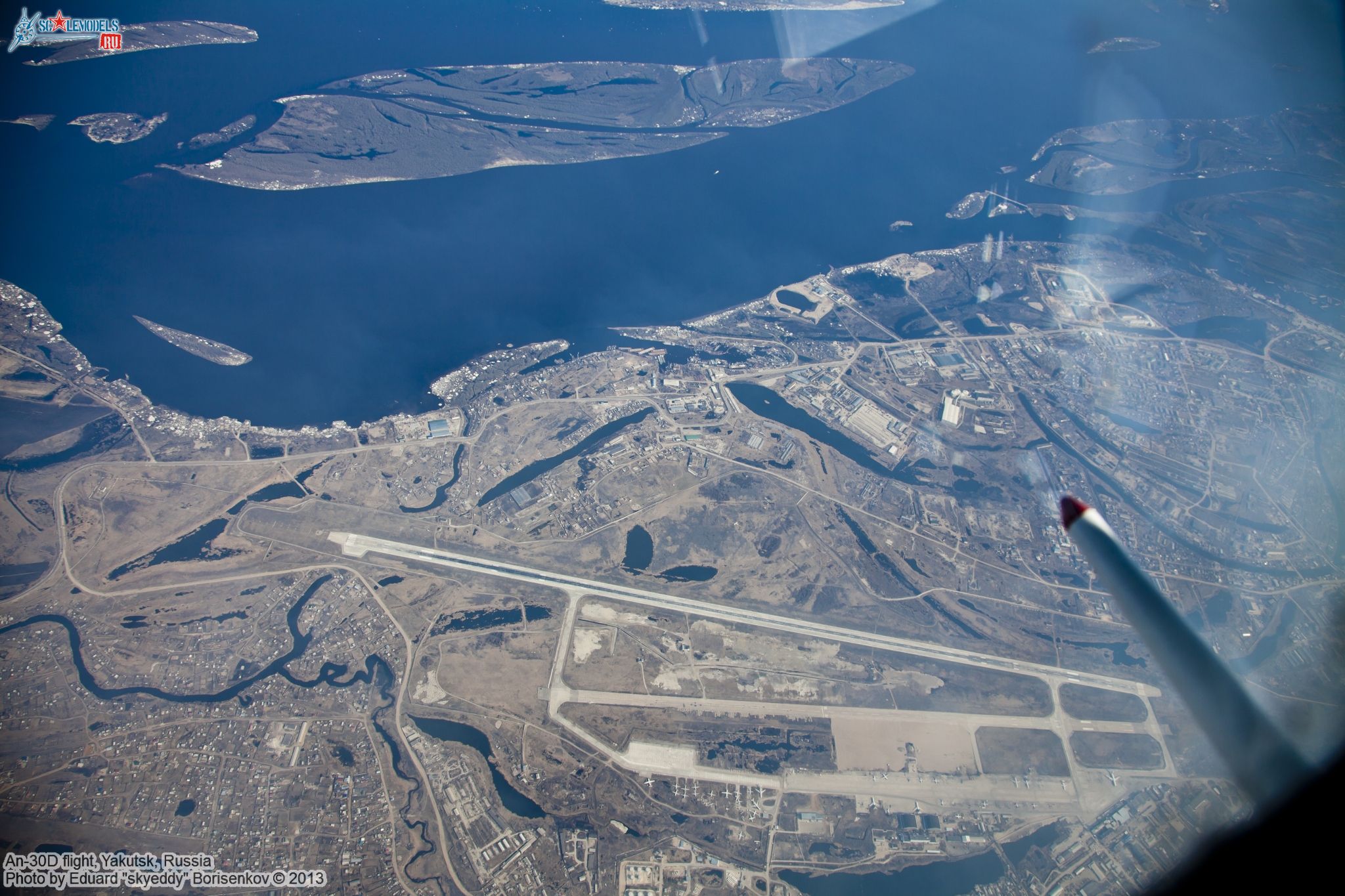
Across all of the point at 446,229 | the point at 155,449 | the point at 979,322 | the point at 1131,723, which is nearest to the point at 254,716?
the point at 155,449

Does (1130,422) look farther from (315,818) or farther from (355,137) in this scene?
(355,137)

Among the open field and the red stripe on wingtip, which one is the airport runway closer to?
the open field

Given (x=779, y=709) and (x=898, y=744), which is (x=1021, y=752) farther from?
(x=779, y=709)

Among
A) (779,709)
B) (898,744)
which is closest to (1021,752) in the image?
(898,744)

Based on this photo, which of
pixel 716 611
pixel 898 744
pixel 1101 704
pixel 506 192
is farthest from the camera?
pixel 506 192

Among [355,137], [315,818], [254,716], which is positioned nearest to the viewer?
[315,818]

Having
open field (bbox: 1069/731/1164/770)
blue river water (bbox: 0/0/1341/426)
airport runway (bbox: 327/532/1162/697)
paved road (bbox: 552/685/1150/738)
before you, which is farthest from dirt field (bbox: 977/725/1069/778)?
blue river water (bbox: 0/0/1341/426)
